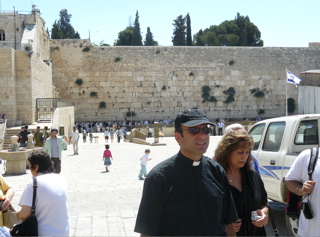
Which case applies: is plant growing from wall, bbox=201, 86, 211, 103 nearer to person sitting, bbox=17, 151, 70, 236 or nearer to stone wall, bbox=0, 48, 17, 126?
stone wall, bbox=0, 48, 17, 126

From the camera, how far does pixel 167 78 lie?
31859 millimetres

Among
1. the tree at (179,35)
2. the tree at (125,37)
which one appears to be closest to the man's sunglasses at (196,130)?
the tree at (179,35)

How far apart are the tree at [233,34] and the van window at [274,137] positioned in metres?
44.0

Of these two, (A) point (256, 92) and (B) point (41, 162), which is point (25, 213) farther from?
(A) point (256, 92)

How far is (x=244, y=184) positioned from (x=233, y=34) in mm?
48390

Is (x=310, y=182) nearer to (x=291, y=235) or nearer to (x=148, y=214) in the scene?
(x=148, y=214)

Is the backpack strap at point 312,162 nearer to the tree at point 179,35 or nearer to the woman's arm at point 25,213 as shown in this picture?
the woman's arm at point 25,213

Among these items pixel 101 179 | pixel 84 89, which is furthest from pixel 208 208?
pixel 84 89

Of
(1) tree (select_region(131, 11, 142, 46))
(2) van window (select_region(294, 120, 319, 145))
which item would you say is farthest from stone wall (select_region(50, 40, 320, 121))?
(2) van window (select_region(294, 120, 319, 145))

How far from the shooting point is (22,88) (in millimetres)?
18531

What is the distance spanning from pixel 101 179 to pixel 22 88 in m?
10.7

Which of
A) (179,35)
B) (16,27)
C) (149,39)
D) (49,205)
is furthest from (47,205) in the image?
(149,39)

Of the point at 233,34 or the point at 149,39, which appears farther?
the point at 149,39

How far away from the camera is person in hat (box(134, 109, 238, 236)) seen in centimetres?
220
